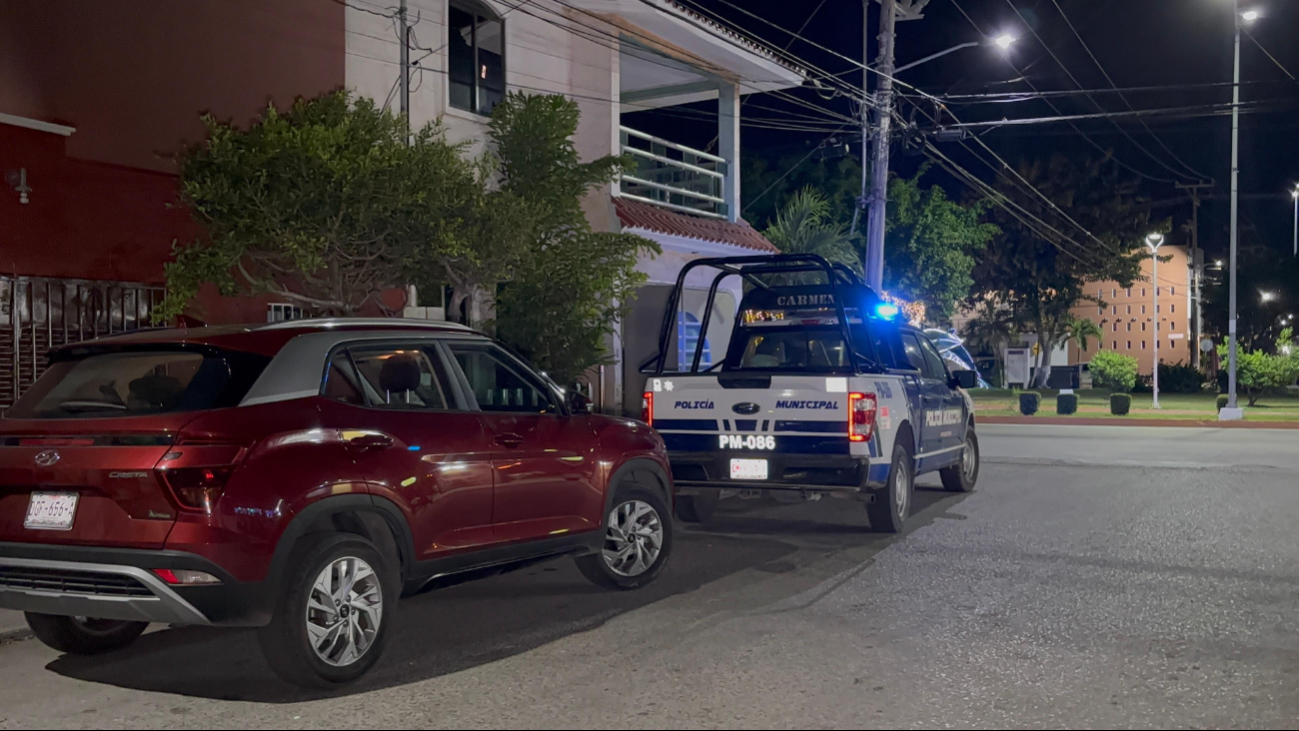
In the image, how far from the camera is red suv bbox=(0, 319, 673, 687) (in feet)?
16.8

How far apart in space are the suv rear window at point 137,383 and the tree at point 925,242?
3933 cm

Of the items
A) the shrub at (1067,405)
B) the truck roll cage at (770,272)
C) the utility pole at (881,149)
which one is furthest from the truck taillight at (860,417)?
the shrub at (1067,405)

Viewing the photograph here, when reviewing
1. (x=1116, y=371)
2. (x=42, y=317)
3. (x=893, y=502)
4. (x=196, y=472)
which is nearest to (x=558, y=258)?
(x=893, y=502)

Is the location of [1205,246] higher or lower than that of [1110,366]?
higher

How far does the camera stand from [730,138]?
877 inches

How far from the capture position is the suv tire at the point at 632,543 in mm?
7703

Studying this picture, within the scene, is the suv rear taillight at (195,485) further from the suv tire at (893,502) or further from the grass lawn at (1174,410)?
the grass lawn at (1174,410)

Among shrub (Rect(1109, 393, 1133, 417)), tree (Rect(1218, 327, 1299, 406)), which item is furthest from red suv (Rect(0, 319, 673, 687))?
tree (Rect(1218, 327, 1299, 406))

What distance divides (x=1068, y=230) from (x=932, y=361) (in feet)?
150

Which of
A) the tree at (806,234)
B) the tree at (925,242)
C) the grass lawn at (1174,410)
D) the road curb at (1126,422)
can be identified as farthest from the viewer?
the tree at (925,242)

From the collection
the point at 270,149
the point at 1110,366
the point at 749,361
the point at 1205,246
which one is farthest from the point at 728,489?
the point at 1205,246

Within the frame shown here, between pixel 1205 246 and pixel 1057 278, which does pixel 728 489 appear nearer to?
pixel 1057 278

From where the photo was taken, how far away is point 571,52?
18.8 m

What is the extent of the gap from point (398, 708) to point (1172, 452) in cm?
1734
